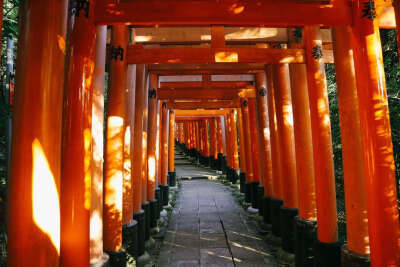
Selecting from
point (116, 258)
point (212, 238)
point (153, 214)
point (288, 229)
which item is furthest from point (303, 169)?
point (153, 214)

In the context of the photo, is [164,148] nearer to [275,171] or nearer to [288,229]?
[275,171]

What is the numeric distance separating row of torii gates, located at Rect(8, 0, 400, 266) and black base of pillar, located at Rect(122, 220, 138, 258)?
0.16 ft

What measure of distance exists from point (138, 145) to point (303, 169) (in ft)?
11.0

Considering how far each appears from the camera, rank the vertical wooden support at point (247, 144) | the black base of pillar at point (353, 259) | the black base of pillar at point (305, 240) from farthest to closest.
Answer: the vertical wooden support at point (247, 144), the black base of pillar at point (305, 240), the black base of pillar at point (353, 259)

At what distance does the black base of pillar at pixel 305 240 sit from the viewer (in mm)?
4461

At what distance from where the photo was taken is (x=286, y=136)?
552 cm

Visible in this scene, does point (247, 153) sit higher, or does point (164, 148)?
point (164, 148)

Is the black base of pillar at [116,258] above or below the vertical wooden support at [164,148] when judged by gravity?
below

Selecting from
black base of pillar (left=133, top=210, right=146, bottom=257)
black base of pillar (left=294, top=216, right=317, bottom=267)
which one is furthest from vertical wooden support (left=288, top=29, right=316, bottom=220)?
black base of pillar (left=133, top=210, right=146, bottom=257)

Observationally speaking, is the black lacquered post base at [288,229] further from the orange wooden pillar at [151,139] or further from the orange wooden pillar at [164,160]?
the orange wooden pillar at [164,160]

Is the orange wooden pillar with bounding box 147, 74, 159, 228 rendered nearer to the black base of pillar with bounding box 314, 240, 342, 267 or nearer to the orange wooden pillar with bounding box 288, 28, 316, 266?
the orange wooden pillar with bounding box 288, 28, 316, 266

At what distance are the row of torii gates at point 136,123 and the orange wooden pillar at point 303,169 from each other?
0.02 metres

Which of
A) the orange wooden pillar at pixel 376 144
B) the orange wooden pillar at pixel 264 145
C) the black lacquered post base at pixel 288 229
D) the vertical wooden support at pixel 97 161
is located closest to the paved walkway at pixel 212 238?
the black lacquered post base at pixel 288 229

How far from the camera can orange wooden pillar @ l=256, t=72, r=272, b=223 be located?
7238 millimetres
